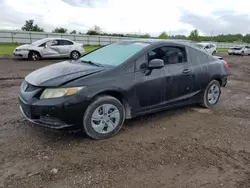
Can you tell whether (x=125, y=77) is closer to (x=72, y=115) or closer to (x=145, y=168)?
(x=72, y=115)

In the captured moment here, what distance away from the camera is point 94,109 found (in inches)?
144

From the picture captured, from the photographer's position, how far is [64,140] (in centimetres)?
374

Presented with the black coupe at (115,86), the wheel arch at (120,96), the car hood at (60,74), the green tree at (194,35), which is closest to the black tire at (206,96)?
the black coupe at (115,86)

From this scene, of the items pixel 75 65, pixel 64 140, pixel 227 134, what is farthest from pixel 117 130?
pixel 227 134

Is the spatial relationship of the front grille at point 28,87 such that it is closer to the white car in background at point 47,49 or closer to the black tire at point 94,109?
the black tire at point 94,109

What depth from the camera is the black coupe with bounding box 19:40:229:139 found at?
3.49 meters

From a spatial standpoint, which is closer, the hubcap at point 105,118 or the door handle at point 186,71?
the hubcap at point 105,118

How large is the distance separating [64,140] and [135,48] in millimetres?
2026

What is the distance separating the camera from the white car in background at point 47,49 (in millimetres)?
14896

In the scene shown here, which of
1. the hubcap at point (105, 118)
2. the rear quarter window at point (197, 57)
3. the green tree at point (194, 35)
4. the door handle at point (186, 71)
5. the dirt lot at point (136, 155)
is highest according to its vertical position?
the green tree at point (194, 35)

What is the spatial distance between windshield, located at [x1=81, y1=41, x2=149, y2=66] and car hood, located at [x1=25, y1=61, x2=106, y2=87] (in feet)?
1.12

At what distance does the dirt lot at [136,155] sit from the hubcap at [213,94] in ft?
2.71

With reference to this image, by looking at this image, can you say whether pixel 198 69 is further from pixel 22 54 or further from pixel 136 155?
pixel 22 54

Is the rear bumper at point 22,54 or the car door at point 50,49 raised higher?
the car door at point 50,49
